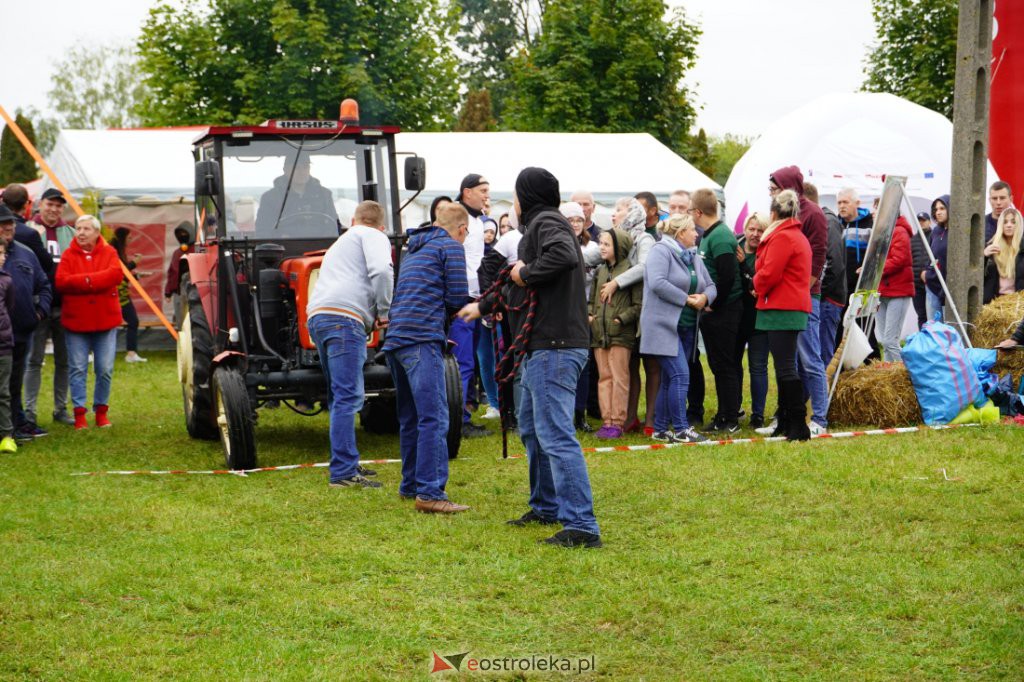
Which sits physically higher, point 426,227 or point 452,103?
point 452,103

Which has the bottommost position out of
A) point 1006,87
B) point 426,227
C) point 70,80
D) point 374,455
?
point 374,455

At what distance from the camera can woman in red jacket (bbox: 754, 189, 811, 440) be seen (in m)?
8.84

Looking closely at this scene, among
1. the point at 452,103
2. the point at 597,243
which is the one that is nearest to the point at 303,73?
the point at 452,103

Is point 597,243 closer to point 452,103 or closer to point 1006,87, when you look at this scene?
point 1006,87

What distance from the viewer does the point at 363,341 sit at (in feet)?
25.5

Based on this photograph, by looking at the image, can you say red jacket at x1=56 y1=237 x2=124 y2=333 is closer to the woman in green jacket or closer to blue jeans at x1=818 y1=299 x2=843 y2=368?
the woman in green jacket

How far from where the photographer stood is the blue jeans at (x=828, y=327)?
34.7ft

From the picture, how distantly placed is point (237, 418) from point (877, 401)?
511cm

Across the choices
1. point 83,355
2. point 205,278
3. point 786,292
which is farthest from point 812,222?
point 83,355

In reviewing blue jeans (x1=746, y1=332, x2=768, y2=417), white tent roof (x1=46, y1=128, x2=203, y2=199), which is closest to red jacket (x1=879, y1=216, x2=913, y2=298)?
blue jeans (x1=746, y1=332, x2=768, y2=417)

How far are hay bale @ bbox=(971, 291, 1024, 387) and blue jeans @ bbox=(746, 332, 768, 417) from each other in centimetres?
192

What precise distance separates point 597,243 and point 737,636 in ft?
19.7

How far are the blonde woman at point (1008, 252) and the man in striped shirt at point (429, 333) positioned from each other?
6628 mm

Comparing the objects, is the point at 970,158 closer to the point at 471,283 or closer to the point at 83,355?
the point at 471,283
